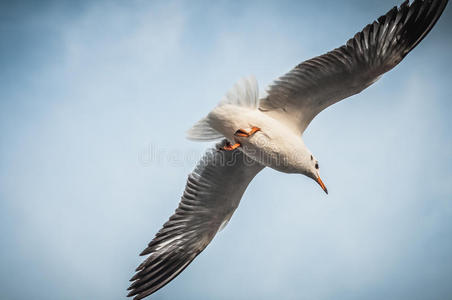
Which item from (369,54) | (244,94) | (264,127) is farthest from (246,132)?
(369,54)

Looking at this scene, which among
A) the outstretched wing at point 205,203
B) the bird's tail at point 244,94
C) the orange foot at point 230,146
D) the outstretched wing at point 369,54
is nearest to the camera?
the outstretched wing at point 369,54

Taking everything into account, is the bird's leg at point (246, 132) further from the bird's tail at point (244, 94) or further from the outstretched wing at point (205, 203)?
the outstretched wing at point (205, 203)

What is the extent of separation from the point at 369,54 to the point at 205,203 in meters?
1.94

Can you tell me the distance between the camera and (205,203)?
4.01 meters

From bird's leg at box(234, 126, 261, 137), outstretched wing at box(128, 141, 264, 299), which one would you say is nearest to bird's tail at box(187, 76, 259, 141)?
bird's leg at box(234, 126, 261, 137)

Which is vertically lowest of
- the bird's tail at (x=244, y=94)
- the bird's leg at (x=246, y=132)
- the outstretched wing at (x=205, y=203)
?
the outstretched wing at (x=205, y=203)

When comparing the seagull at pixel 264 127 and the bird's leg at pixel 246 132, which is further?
the bird's leg at pixel 246 132

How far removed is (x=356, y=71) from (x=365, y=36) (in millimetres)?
254

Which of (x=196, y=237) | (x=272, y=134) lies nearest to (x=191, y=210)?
(x=196, y=237)

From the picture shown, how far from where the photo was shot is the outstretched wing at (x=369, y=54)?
122 inches

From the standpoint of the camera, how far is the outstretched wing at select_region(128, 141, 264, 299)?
3941 mm

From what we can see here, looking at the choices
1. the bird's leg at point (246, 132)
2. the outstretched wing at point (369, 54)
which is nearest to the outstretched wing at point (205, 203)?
the bird's leg at point (246, 132)

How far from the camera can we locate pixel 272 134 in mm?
3352

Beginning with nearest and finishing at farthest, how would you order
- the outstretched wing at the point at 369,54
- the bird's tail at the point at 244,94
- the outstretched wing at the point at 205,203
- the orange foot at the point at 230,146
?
the outstretched wing at the point at 369,54
the bird's tail at the point at 244,94
the orange foot at the point at 230,146
the outstretched wing at the point at 205,203
